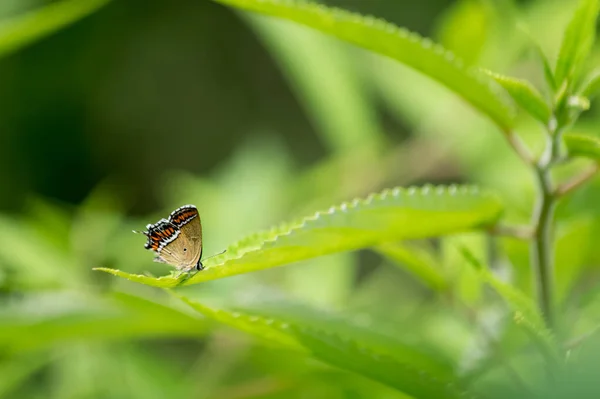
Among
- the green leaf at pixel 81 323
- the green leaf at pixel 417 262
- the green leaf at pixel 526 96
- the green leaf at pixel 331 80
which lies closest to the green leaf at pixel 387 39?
the green leaf at pixel 526 96

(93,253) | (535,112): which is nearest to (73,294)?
(93,253)

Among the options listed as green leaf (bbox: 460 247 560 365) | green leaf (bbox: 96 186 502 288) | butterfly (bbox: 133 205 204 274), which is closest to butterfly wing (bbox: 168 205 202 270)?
butterfly (bbox: 133 205 204 274)

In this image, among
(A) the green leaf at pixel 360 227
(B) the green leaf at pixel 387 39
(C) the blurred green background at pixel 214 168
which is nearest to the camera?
(A) the green leaf at pixel 360 227

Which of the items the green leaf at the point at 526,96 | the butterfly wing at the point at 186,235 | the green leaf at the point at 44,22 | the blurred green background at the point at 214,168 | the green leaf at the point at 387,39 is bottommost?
the blurred green background at the point at 214,168

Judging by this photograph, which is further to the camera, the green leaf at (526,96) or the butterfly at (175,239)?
the butterfly at (175,239)

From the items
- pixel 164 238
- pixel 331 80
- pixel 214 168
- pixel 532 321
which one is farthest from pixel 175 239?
pixel 214 168

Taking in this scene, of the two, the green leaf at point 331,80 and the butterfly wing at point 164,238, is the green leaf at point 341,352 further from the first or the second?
the green leaf at point 331,80

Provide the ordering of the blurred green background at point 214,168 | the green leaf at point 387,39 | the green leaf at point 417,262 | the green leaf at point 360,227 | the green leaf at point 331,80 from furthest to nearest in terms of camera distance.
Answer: the green leaf at point 331,80 → the blurred green background at point 214,168 → the green leaf at point 417,262 → the green leaf at point 387,39 → the green leaf at point 360,227

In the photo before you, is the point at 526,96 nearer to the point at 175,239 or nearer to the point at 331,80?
the point at 175,239

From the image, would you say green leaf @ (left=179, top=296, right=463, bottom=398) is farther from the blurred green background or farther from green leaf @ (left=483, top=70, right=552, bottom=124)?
green leaf @ (left=483, top=70, right=552, bottom=124)
